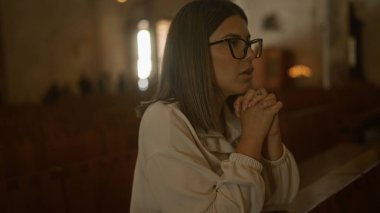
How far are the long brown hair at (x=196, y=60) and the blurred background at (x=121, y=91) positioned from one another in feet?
1.47

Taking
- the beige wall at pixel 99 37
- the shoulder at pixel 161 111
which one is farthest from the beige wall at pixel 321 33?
the shoulder at pixel 161 111

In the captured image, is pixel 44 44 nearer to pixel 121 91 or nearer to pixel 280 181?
pixel 121 91

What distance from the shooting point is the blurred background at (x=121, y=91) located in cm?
246

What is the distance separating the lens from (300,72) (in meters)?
12.9

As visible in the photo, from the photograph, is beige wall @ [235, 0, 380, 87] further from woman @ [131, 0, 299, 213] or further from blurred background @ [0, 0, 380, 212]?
woman @ [131, 0, 299, 213]

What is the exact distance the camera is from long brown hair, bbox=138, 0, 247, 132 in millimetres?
1359

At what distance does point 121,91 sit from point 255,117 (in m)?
11.3

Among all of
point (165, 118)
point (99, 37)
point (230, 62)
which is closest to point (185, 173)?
point (165, 118)

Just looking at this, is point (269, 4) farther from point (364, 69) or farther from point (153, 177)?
point (153, 177)

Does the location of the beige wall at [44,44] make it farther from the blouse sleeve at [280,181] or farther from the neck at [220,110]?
the blouse sleeve at [280,181]

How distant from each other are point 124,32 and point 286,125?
10.1 meters

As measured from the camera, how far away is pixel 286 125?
419 cm

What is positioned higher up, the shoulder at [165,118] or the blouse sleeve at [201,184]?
the shoulder at [165,118]

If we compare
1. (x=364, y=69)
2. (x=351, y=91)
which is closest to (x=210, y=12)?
(x=351, y=91)
